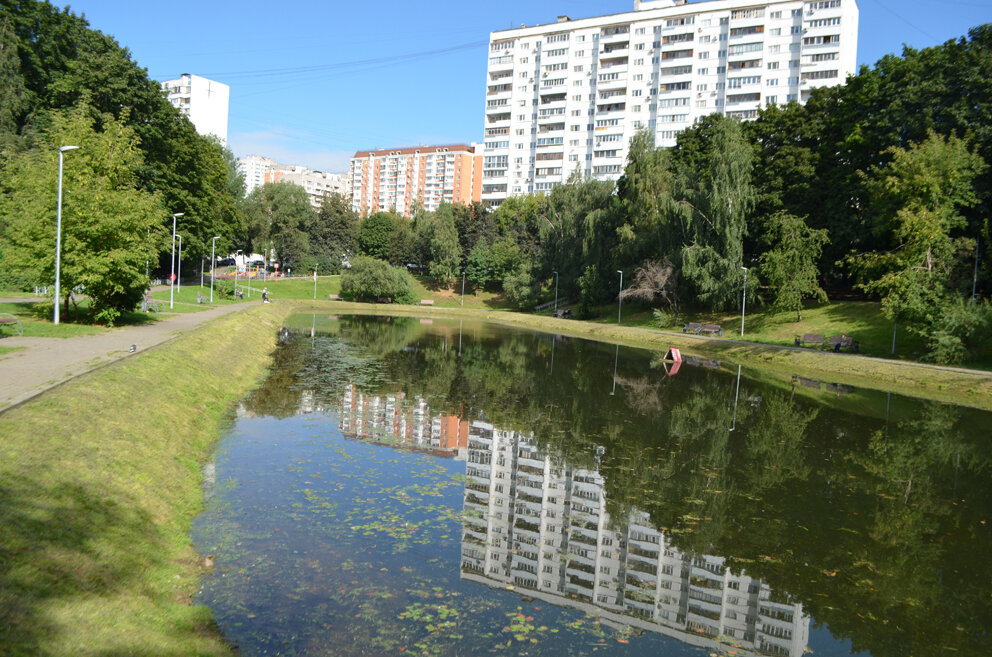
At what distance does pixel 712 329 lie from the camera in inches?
2188

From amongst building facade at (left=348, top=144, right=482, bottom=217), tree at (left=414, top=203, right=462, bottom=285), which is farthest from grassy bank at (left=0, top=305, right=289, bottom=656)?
building facade at (left=348, top=144, right=482, bottom=217)

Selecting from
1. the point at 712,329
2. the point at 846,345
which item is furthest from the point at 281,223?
the point at 846,345

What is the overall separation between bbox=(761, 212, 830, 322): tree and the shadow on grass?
50.2 m

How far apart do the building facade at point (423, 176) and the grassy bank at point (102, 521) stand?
151736 mm

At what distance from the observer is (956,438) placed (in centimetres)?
2170

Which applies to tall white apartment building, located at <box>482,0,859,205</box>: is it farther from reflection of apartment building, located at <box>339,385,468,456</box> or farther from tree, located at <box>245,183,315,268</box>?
reflection of apartment building, located at <box>339,385,468,456</box>

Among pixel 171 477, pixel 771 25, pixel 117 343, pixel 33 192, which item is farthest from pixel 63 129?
pixel 771 25

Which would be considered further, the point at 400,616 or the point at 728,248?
the point at 728,248

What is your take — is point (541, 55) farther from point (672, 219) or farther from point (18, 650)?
point (18, 650)

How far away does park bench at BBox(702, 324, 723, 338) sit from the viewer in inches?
2171

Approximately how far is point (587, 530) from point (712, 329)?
4683 centimetres

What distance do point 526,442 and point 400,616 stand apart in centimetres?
991

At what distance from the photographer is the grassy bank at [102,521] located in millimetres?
6562

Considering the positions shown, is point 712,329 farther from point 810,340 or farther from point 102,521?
point 102,521
